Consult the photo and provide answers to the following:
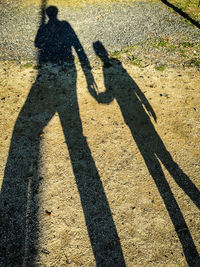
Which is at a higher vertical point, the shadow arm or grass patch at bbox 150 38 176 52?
grass patch at bbox 150 38 176 52

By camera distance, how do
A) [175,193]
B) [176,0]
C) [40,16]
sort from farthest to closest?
[176,0]
[40,16]
[175,193]

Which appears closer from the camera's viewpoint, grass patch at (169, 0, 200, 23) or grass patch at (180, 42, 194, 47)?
grass patch at (180, 42, 194, 47)

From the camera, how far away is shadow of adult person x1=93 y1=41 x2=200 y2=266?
Result: 351cm

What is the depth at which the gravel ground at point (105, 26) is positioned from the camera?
310 inches

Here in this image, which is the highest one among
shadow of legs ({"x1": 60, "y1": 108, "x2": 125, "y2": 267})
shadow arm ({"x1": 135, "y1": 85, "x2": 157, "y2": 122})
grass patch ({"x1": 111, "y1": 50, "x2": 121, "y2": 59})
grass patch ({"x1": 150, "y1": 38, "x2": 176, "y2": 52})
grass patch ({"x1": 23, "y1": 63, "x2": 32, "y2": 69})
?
grass patch ({"x1": 150, "y1": 38, "x2": 176, "y2": 52})

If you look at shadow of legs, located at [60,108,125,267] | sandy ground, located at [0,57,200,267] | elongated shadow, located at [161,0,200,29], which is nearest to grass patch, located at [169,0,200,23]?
elongated shadow, located at [161,0,200,29]

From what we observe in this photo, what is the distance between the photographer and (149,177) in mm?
4105

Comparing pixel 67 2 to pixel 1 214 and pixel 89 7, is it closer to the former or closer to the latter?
pixel 89 7

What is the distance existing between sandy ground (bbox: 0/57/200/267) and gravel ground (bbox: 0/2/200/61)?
205 cm

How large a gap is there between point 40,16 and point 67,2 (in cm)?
218

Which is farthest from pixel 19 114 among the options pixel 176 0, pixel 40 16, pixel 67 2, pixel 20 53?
pixel 176 0

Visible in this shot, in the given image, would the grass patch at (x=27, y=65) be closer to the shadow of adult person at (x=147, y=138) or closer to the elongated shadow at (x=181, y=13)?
the shadow of adult person at (x=147, y=138)

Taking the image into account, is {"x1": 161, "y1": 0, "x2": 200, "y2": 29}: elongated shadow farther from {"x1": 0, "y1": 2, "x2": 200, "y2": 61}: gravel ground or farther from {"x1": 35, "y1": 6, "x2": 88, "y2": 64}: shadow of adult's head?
{"x1": 35, "y1": 6, "x2": 88, "y2": 64}: shadow of adult's head

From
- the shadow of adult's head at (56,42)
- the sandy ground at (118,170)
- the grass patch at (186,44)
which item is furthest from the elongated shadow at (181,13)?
the shadow of adult's head at (56,42)
